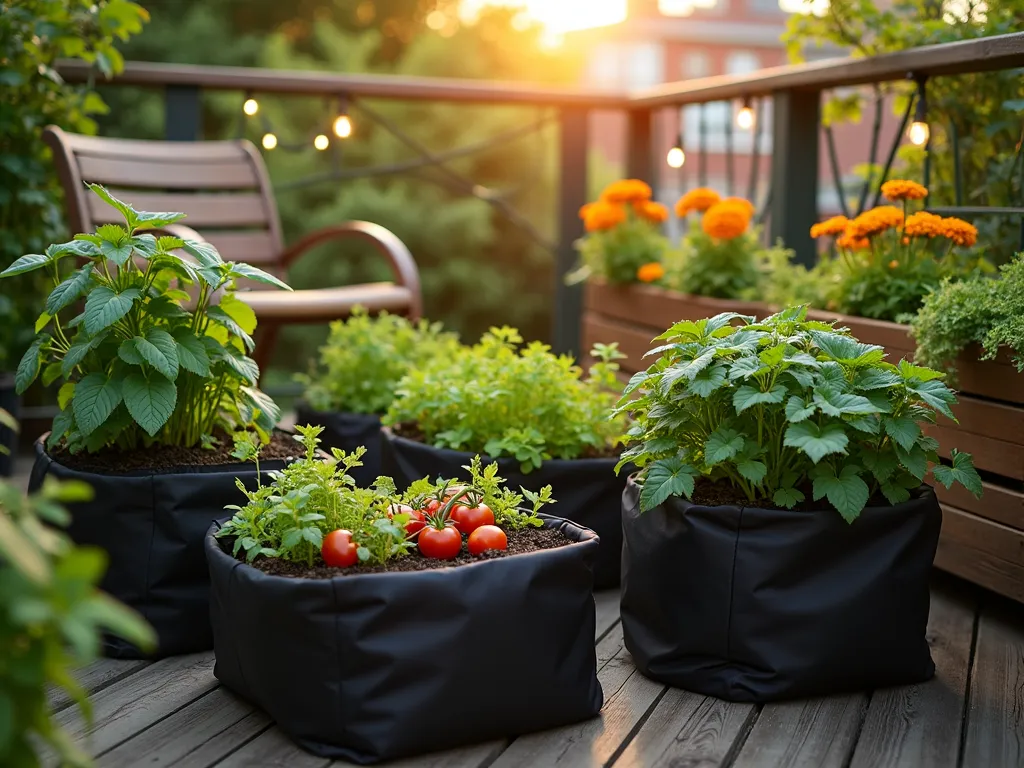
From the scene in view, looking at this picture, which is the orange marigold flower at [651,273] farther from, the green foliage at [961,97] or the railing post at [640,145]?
the railing post at [640,145]

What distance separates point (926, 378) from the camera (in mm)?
1940

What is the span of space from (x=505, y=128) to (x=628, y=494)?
11.4 meters

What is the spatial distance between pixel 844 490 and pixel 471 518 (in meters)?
0.63

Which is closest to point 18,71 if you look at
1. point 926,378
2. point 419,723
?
point 419,723

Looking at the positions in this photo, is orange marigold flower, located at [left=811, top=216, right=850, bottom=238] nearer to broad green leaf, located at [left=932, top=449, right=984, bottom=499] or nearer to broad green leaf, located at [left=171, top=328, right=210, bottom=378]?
broad green leaf, located at [left=932, top=449, right=984, bottom=499]

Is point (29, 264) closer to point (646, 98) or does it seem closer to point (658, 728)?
point (658, 728)

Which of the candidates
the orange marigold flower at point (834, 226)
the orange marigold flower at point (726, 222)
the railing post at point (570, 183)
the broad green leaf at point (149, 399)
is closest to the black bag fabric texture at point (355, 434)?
the broad green leaf at point (149, 399)

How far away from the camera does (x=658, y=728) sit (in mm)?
1883

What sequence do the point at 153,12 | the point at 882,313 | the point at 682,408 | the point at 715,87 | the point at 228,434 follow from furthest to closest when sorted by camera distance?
the point at 153,12 → the point at 715,87 → the point at 882,313 → the point at 228,434 → the point at 682,408

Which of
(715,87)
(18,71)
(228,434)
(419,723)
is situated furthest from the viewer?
(715,87)

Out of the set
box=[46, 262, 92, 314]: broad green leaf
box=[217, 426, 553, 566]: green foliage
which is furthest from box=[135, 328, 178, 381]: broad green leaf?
box=[217, 426, 553, 566]: green foliage

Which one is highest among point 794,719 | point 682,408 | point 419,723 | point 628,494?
point 682,408

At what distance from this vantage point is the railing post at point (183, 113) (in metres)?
4.08

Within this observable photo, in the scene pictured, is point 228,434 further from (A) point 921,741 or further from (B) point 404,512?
(A) point 921,741
